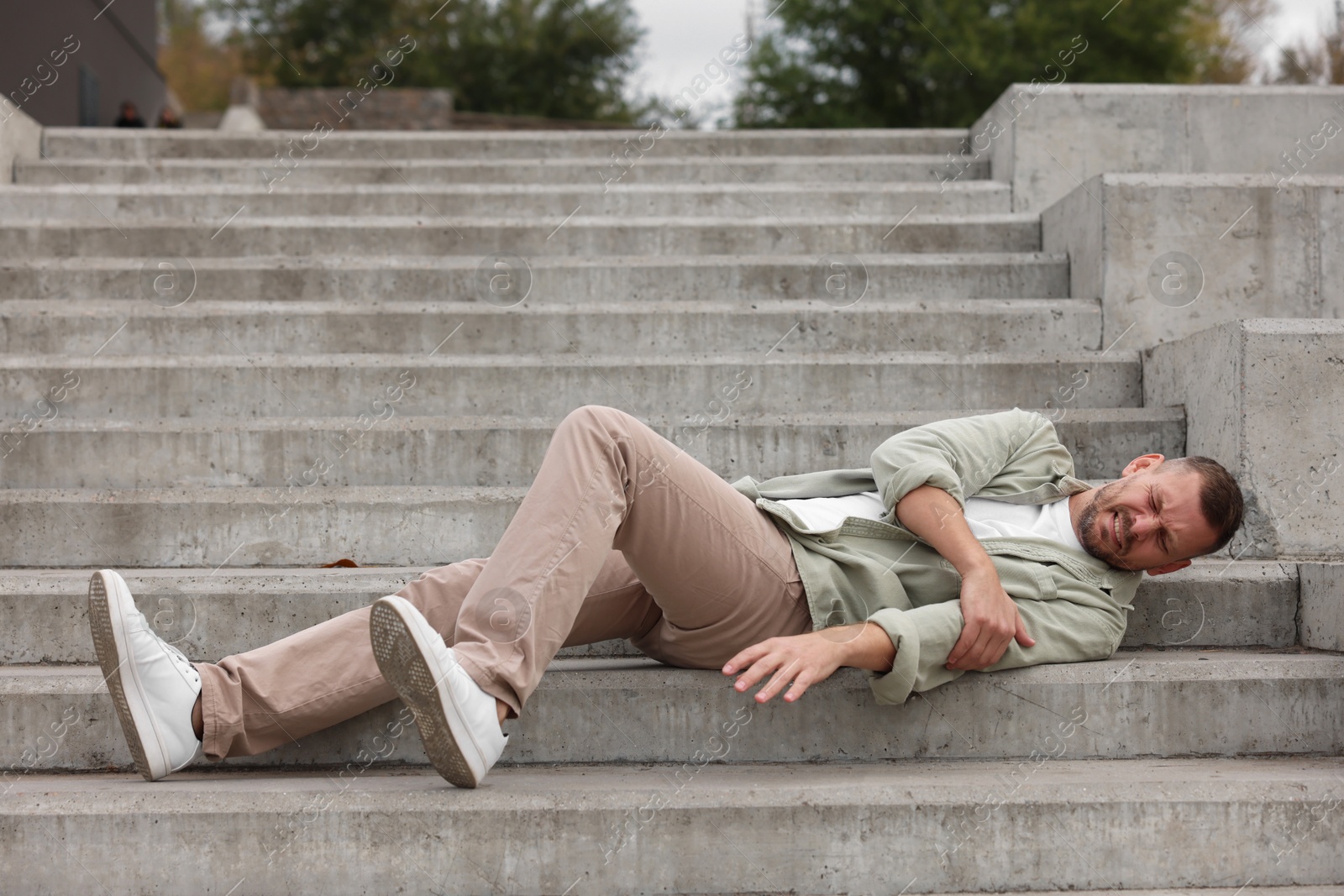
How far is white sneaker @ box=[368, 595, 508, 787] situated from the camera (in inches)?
68.7

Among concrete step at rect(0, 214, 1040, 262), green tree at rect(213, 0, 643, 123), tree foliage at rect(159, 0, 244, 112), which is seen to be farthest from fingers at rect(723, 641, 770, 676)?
tree foliage at rect(159, 0, 244, 112)

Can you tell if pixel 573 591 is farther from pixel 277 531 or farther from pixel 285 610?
pixel 277 531

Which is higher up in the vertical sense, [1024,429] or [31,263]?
[31,263]

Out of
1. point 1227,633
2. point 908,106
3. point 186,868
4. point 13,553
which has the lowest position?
point 186,868

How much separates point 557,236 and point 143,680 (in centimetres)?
267

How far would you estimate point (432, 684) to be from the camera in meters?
1.75

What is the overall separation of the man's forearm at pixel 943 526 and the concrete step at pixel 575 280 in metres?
1.80

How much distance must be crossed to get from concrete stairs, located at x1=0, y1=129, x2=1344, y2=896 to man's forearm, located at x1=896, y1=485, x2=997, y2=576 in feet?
0.82

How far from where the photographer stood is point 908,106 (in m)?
15.9

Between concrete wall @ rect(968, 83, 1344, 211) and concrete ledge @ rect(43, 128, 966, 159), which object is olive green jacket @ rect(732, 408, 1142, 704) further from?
concrete ledge @ rect(43, 128, 966, 159)

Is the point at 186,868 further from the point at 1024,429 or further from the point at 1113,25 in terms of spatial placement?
the point at 1113,25

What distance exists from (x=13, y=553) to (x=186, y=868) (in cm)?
130

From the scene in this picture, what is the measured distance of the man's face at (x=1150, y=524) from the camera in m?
2.17

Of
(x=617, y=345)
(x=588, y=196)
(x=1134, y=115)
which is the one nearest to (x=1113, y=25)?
(x=1134, y=115)
